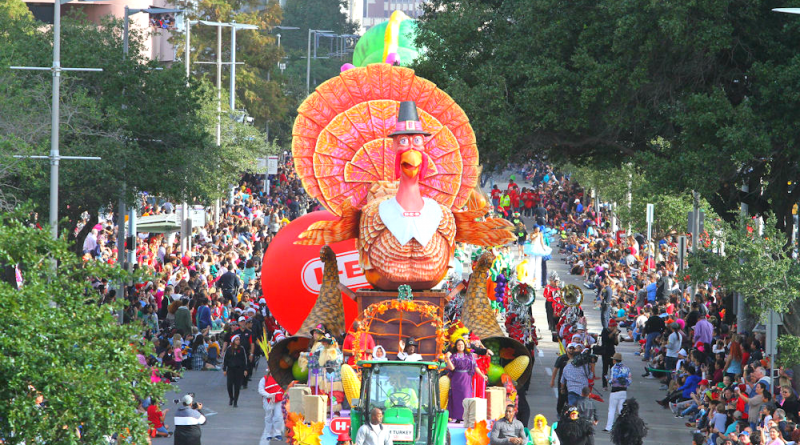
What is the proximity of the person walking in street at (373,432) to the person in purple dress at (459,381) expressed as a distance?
265cm

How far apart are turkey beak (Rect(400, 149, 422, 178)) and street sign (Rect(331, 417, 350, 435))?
3.99 meters

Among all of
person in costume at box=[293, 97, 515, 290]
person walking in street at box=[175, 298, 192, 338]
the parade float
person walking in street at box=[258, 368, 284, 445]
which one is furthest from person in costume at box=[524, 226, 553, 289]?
person walking in street at box=[258, 368, 284, 445]

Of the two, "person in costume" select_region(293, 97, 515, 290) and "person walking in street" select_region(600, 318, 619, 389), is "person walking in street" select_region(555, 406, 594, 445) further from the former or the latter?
"person walking in street" select_region(600, 318, 619, 389)

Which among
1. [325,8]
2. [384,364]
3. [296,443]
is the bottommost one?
[296,443]

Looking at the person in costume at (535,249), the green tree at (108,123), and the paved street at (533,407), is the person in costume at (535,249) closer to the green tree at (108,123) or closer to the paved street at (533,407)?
the paved street at (533,407)

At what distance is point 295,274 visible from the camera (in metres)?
23.8

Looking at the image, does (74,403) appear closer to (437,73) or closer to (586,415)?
(586,415)

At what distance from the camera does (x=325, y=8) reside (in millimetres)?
111500

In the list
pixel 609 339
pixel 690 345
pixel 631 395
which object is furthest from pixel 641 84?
pixel 631 395

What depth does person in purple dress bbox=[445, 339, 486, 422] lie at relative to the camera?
61.8 ft

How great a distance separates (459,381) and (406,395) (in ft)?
6.51

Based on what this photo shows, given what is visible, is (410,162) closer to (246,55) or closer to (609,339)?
(609,339)

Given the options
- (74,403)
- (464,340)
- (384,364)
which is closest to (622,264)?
(464,340)

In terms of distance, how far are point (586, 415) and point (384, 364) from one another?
15.3ft
